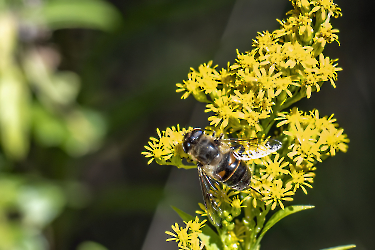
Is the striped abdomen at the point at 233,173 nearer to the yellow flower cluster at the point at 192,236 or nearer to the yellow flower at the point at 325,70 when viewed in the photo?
the yellow flower cluster at the point at 192,236

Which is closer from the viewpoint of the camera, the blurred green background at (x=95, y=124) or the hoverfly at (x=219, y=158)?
the hoverfly at (x=219, y=158)

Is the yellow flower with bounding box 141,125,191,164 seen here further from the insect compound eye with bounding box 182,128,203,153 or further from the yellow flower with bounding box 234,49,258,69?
the yellow flower with bounding box 234,49,258,69

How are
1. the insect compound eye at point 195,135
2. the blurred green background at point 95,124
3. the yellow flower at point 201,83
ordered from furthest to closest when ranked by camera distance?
1. the blurred green background at point 95,124
2. the insect compound eye at point 195,135
3. the yellow flower at point 201,83

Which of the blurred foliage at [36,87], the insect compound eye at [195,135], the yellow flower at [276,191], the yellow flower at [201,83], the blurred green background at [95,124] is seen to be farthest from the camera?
the blurred green background at [95,124]

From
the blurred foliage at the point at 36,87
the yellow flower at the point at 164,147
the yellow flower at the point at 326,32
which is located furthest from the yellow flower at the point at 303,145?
the blurred foliage at the point at 36,87

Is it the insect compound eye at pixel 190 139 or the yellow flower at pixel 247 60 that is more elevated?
the yellow flower at pixel 247 60

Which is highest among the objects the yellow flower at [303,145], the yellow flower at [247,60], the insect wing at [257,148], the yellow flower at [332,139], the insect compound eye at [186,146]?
the yellow flower at [247,60]

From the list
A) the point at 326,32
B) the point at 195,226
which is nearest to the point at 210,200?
the point at 195,226

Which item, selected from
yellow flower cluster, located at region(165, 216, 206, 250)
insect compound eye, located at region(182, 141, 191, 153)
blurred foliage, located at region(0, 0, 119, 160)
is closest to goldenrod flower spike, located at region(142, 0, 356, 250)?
yellow flower cluster, located at region(165, 216, 206, 250)

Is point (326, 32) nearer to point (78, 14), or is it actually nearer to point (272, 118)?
point (272, 118)
